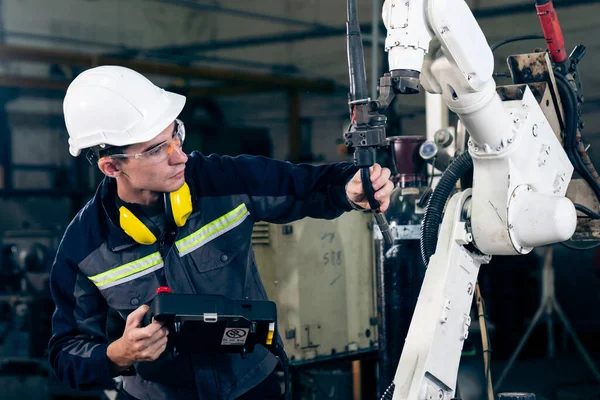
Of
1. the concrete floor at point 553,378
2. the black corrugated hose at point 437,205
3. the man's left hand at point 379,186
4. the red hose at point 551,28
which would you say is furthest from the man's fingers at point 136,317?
the concrete floor at point 553,378

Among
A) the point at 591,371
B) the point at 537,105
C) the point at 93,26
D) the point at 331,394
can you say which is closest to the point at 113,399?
the point at 331,394

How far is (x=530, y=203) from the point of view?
161cm

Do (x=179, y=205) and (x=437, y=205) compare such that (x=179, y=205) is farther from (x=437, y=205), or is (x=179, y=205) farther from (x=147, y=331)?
(x=437, y=205)

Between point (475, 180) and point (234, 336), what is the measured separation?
24.1 inches

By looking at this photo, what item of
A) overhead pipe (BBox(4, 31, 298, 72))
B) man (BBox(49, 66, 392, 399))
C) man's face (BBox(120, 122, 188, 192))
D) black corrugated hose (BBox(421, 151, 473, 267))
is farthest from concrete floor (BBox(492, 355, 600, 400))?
overhead pipe (BBox(4, 31, 298, 72))

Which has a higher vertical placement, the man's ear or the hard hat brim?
the hard hat brim

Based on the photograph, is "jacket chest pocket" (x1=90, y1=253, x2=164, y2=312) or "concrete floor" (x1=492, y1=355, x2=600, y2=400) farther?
"concrete floor" (x1=492, y1=355, x2=600, y2=400)

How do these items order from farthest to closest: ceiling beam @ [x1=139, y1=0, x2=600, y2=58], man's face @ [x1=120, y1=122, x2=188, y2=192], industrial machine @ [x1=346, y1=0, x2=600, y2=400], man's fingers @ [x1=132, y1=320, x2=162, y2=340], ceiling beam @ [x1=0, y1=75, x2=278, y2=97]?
ceiling beam @ [x1=0, y1=75, x2=278, y2=97] < ceiling beam @ [x1=139, y1=0, x2=600, y2=58] < man's face @ [x1=120, y1=122, x2=188, y2=192] < man's fingers @ [x1=132, y1=320, x2=162, y2=340] < industrial machine @ [x1=346, y1=0, x2=600, y2=400]

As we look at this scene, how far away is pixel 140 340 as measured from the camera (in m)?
1.55

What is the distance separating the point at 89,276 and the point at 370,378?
5.67ft

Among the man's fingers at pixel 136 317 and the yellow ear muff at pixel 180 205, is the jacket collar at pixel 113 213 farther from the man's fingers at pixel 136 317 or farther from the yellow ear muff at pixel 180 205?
the man's fingers at pixel 136 317

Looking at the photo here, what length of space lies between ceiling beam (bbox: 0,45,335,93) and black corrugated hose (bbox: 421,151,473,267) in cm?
485

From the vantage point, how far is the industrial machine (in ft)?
4.62

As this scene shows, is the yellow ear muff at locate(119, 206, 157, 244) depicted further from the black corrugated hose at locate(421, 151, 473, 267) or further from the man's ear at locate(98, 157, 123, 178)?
the black corrugated hose at locate(421, 151, 473, 267)
